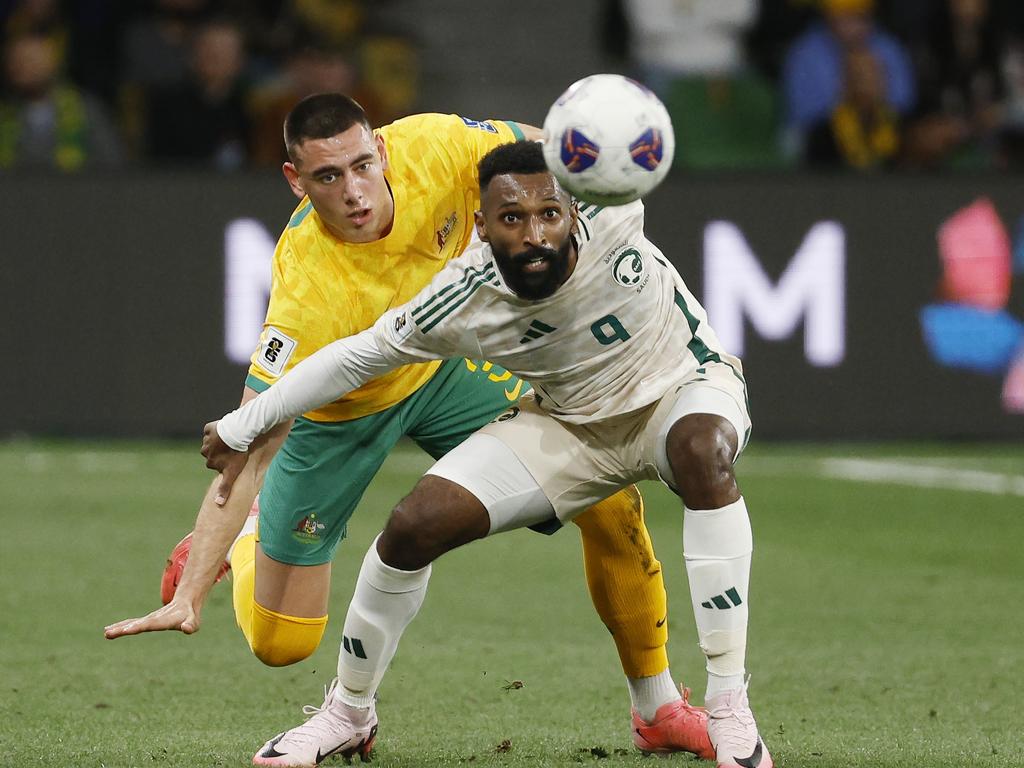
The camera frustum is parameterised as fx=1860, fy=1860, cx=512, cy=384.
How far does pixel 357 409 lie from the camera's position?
6.27 m

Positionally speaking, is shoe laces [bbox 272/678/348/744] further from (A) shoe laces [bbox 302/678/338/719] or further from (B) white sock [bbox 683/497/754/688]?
(B) white sock [bbox 683/497/754/688]

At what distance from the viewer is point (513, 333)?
5391 mm

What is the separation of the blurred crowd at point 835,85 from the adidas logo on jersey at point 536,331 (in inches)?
363

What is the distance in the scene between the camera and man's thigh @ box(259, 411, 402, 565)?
6.30 metres

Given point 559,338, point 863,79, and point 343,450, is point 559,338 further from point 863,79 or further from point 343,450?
A: point 863,79

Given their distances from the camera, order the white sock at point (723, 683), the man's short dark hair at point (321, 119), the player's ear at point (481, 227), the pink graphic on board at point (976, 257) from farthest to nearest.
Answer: the pink graphic on board at point (976, 257), the man's short dark hair at point (321, 119), the player's ear at point (481, 227), the white sock at point (723, 683)

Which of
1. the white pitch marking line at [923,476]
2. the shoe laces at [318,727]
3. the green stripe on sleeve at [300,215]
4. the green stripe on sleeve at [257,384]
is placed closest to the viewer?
the shoe laces at [318,727]

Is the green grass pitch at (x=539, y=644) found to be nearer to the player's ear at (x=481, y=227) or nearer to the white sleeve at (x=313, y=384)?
the white sleeve at (x=313, y=384)

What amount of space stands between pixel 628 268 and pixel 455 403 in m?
1.18

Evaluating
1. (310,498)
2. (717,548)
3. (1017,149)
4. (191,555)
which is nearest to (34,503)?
(310,498)

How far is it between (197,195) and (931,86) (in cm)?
612

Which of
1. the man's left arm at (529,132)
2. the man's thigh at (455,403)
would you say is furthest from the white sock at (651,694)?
the man's left arm at (529,132)

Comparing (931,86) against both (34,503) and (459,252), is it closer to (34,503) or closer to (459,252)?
(34,503)

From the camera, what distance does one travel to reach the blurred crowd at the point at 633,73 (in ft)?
46.2
